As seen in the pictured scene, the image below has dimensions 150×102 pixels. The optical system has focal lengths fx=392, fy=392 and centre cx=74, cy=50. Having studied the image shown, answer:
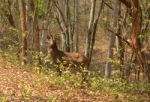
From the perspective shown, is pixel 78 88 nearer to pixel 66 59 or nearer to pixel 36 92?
pixel 66 59

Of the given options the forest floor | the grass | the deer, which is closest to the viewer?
the forest floor

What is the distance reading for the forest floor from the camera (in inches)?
390

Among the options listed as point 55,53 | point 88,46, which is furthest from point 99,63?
point 55,53

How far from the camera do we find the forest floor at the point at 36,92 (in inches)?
390

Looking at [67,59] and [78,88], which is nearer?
[78,88]

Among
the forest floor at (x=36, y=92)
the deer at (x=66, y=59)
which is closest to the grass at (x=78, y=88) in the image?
the forest floor at (x=36, y=92)

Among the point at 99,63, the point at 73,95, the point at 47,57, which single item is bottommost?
the point at 99,63

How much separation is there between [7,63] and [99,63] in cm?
1975

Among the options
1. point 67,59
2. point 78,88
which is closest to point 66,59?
point 67,59

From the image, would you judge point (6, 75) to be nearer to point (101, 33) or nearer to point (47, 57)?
point (47, 57)

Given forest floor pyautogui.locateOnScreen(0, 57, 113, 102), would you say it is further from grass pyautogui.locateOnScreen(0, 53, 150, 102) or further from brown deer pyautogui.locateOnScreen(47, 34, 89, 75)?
brown deer pyautogui.locateOnScreen(47, 34, 89, 75)

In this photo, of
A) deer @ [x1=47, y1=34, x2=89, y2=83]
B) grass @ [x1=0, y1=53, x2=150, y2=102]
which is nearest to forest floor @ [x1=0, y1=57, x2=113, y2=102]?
grass @ [x1=0, y1=53, x2=150, y2=102]

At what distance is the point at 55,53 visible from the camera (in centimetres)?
1331

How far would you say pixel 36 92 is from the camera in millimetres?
11039
